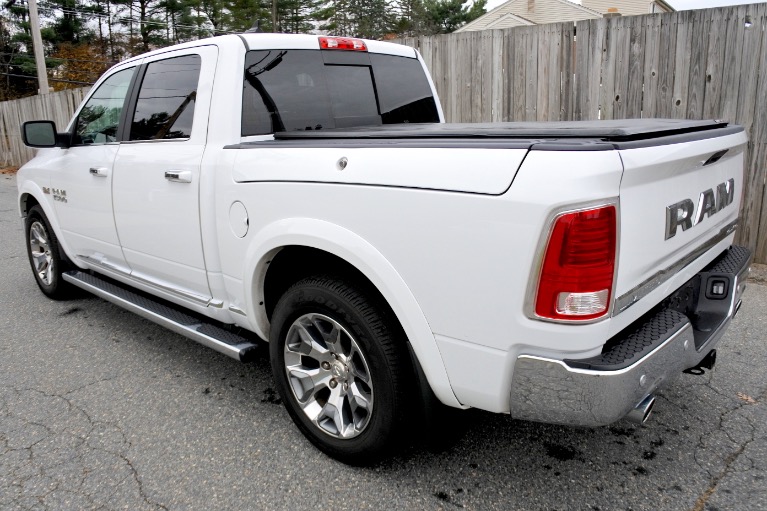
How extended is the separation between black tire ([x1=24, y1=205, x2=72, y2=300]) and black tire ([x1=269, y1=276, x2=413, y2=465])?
297cm

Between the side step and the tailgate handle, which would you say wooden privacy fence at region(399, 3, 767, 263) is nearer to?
the tailgate handle

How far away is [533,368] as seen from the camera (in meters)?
1.91

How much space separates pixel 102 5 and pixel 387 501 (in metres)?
42.1

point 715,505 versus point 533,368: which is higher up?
point 533,368

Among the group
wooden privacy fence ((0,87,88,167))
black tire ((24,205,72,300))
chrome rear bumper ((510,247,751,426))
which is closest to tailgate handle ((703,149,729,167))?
chrome rear bumper ((510,247,751,426))

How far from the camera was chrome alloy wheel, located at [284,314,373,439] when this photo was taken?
8.39 feet

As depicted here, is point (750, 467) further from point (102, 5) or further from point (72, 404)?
point (102, 5)

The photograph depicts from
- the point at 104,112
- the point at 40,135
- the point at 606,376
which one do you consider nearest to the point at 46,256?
the point at 40,135

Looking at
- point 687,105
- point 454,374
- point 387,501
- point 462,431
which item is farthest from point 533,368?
point 687,105

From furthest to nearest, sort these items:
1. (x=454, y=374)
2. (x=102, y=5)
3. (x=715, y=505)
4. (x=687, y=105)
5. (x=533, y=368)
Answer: (x=102, y=5), (x=687, y=105), (x=715, y=505), (x=454, y=374), (x=533, y=368)

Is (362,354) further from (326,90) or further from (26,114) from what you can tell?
(26,114)

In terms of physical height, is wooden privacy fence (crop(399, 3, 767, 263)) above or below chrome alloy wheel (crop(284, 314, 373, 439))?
above

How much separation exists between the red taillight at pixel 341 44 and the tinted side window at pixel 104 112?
132 cm

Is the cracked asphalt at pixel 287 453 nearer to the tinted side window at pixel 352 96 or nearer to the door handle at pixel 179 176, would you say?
the door handle at pixel 179 176
